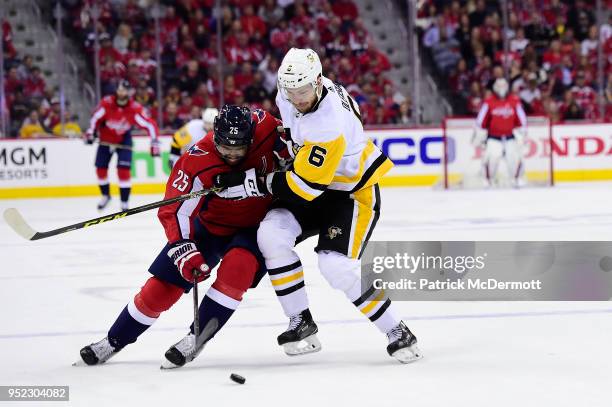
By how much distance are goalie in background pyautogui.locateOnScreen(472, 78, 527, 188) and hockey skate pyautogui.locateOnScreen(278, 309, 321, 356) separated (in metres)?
8.17

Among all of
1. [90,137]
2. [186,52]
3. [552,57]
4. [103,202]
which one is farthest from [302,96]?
[552,57]

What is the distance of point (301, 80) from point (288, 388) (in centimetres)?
100

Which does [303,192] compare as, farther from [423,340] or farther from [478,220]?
[478,220]

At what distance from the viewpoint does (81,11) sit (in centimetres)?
1201

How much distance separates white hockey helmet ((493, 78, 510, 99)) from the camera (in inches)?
470

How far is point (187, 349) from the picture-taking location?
3.71 metres

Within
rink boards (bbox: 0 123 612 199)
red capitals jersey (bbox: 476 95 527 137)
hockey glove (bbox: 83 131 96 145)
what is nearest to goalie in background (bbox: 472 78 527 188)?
red capitals jersey (bbox: 476 95 527 137)

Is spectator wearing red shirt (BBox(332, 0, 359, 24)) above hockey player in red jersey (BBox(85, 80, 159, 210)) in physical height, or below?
above

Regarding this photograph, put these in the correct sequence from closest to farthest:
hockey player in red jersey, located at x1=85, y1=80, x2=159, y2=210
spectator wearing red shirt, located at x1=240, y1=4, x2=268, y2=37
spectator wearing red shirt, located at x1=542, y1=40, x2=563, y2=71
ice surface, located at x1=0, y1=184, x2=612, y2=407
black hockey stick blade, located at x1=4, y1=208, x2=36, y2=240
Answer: ice surface, located at x1=0, y1=184, x2=612, y2=407
black hockey stick blade, located at x1=4, y1=208, x2=36, y2=240
hockey player in red jersey, located at x1=85, y1=80, x2=159, y2=210
spectator wearing red shirt, located at x1=240, y1=4, x2=268, y2=37
spectator wearing red shirt, located at x1=542, y1=40, x2=563, y2=71

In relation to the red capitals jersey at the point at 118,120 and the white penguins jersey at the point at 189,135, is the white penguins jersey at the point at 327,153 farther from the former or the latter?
the red capitals jersey at the point at 118,120

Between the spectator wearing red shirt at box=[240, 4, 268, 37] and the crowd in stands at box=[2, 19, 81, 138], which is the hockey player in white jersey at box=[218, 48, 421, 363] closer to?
the crowd in stands at box=[2, 19, 81, 138]

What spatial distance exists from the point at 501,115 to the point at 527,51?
60.6 inches

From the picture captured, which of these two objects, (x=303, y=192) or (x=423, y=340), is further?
(x=423, y=340)

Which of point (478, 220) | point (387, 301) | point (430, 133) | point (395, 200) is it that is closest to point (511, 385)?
point (387, 301)
